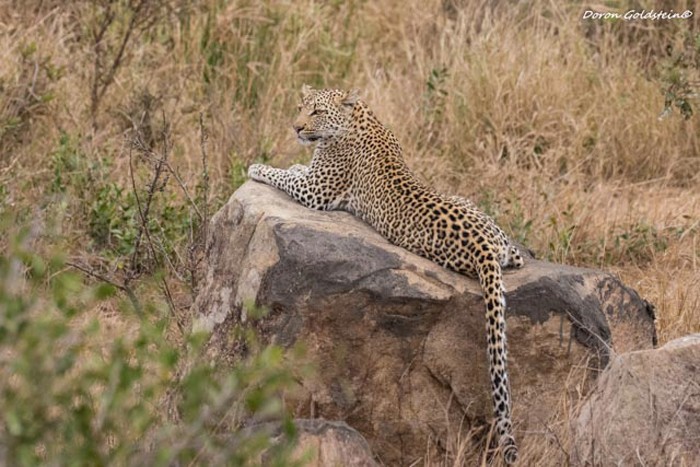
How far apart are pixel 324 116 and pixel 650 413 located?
11.6 feet

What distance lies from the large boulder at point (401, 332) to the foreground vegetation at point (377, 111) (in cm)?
174

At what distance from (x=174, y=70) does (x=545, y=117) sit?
3305 millimetres

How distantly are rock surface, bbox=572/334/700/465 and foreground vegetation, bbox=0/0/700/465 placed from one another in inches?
100

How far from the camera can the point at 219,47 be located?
12648 mm

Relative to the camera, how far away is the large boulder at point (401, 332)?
22.8 ft

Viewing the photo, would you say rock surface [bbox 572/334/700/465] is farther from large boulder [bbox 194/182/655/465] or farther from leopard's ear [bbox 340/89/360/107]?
leopard's ear [bbox 340/89/360/107]

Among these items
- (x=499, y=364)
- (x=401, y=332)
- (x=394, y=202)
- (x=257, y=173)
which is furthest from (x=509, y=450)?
(x=257, y=173)

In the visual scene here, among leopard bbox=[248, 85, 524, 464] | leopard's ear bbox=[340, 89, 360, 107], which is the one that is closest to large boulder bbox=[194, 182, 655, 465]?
leopard bbox=[248, 85, 524, 464]

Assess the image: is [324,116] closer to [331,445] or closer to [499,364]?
[499,364]

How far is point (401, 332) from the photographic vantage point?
7.01m

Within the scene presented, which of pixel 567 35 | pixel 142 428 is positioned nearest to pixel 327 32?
pixel 567 35

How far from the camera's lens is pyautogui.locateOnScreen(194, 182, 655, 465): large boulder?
22.8 feet
